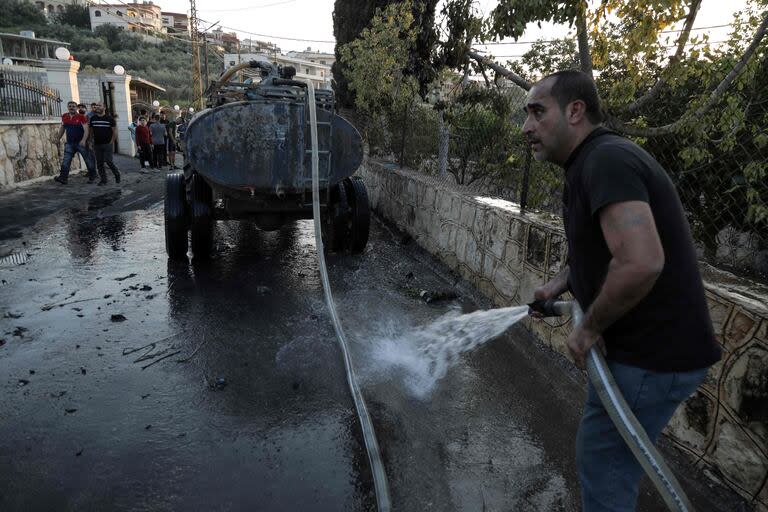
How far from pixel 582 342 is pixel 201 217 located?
505 cm

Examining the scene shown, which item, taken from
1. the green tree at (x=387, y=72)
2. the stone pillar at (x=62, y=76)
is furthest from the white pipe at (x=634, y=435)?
the stone pillar at (x=62, y=76)

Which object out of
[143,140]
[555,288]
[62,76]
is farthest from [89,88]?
[555,288]

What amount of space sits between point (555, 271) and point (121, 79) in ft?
72.7

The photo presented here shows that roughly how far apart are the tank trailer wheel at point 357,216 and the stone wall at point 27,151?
343 inches

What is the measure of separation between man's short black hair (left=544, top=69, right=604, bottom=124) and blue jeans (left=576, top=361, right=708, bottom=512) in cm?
86

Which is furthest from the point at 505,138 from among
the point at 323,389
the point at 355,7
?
the point at 355,7

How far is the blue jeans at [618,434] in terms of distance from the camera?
5.32ft

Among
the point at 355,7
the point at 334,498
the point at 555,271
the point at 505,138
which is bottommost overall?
the point at 334,498

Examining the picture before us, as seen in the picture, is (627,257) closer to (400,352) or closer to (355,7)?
(400,352)

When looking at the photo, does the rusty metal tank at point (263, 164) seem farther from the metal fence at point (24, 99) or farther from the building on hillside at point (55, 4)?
the building on hillside at point (55, 4)

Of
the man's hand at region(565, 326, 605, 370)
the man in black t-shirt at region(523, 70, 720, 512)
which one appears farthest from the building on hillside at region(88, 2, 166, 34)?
the man's hand at region(565, 326, 605, 370)

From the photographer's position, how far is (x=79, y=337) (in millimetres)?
4102

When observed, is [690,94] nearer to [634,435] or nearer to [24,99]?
[634,435]

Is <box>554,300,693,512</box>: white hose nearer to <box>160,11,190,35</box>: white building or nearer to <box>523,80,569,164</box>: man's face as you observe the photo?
<box>523,80,569,164</box>: man's face
